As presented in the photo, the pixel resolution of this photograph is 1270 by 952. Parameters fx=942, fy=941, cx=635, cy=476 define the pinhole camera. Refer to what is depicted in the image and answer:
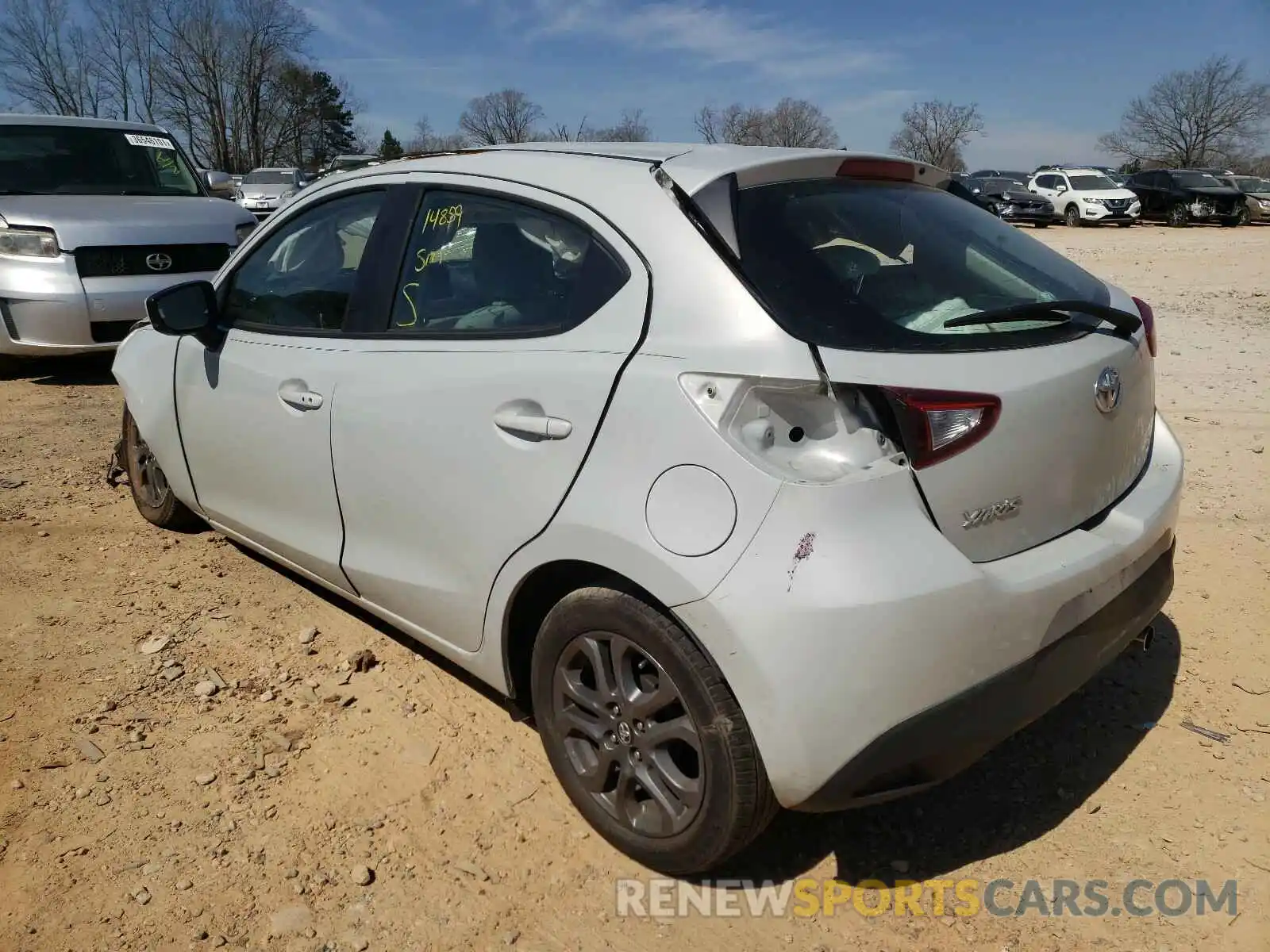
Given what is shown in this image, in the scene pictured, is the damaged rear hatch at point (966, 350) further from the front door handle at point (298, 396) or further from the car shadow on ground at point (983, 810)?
the front door handle at point (298, 396)

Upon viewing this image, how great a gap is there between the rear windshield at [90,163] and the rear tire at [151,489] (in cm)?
420

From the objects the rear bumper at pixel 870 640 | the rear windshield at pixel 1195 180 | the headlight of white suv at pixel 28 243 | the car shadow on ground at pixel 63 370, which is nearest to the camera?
the rear bumper at pixel 870 640

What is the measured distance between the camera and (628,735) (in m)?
2.27

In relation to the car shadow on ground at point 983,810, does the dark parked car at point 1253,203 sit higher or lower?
higher

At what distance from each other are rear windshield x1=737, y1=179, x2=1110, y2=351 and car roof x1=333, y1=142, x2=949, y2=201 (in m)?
0.06

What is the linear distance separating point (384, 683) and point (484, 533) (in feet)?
3.47

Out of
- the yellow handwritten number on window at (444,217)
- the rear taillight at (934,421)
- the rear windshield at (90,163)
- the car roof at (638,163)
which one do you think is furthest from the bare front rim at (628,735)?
the rear windshield at (90,163)

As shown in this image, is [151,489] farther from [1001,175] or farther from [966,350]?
[1001,175]

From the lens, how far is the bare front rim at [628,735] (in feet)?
7.09

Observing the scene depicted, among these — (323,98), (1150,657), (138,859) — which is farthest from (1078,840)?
(323,98)

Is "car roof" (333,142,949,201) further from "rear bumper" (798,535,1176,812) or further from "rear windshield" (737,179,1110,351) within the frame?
"rear bumper" (798,535,1176,812)

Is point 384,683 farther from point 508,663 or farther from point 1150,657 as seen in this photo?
point 1150,657

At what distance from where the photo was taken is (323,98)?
6775 cm

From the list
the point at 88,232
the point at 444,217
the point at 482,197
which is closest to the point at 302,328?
the point at 444,217
